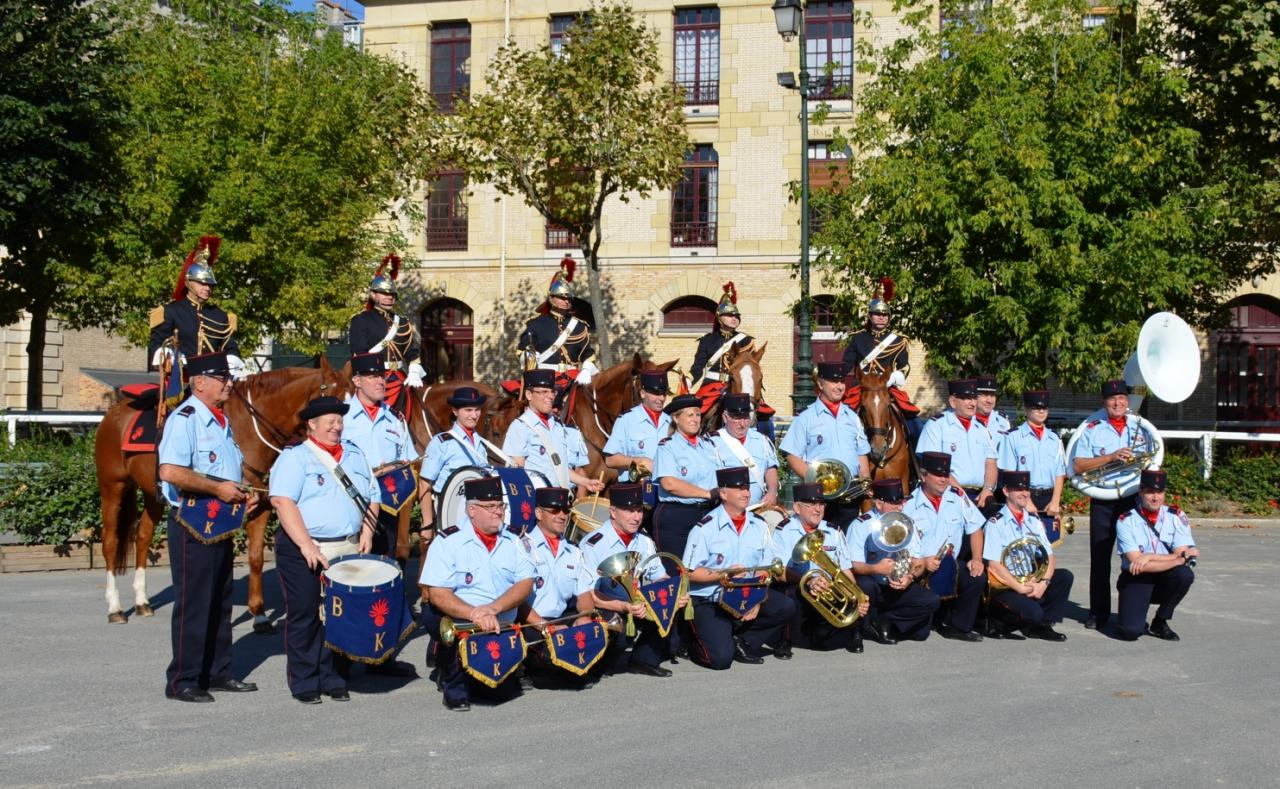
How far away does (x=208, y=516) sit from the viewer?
9.09 meters

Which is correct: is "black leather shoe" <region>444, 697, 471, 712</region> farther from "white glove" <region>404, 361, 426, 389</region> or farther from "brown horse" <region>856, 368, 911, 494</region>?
"brown horse" <region>856, 368, 911, 494</region>

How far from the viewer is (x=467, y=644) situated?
28.6 feet

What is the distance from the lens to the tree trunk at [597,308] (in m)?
29.3

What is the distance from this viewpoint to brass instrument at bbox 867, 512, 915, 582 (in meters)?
11.3

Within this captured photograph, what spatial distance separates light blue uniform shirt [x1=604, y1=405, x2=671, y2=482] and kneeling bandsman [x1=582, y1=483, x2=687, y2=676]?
226 cm

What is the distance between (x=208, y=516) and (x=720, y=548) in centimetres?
381

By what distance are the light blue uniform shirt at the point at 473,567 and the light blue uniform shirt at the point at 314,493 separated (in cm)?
63

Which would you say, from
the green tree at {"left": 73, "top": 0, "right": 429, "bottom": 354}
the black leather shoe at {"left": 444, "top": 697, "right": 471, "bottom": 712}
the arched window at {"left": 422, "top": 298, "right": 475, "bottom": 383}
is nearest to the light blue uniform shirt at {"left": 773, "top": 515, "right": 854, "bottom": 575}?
the black leather shoe at {"left": 444, "top": 697, "right": 471, "bottom": 712}

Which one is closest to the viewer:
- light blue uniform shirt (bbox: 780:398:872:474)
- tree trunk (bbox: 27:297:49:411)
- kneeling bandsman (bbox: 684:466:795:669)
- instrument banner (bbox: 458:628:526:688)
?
instrument banner (bbox: 458:628:526:688)

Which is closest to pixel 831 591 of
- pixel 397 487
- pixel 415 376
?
pixel 397 487

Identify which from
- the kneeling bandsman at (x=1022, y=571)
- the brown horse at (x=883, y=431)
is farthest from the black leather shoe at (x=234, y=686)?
the brown horse at (x=883, y=431)

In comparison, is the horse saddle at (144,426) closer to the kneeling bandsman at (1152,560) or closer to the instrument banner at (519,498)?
the instrument banner at (519,498)

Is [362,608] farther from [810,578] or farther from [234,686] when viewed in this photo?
[810,578]

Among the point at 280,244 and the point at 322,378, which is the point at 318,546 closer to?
the point at 322,378
